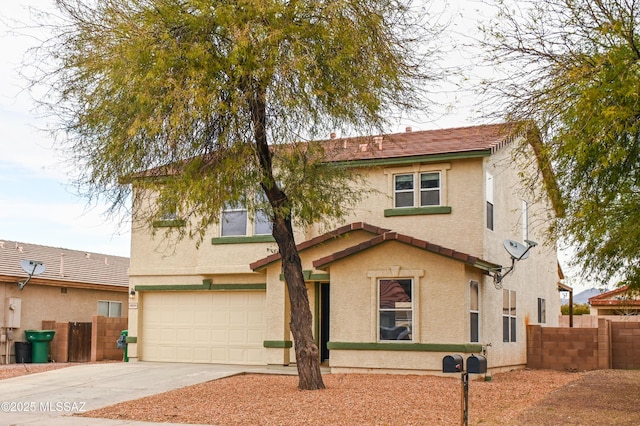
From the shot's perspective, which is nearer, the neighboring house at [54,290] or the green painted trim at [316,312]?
the green painted trim at [316,312]

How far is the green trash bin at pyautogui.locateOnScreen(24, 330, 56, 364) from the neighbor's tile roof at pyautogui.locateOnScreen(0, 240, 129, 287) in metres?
1.96

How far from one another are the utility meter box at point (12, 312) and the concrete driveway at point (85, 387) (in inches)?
248

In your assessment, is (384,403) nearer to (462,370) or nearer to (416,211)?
(462,370)

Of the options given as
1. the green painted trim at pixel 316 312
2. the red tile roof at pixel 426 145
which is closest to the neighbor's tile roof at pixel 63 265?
the green painted trim at pixel 316 312

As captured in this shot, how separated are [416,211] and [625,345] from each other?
780 centimetres

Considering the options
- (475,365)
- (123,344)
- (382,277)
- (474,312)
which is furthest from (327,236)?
(475,365)

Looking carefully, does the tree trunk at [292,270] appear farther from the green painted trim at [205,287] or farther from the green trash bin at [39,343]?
the green trash bin at [39,343]

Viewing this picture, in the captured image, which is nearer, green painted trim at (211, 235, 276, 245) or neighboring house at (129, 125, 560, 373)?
A: neighboring house at (129, 125, 560, 373)

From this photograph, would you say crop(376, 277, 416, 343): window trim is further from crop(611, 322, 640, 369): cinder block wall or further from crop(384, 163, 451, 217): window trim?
crop(611, 322, 640, 369): cinder block wall

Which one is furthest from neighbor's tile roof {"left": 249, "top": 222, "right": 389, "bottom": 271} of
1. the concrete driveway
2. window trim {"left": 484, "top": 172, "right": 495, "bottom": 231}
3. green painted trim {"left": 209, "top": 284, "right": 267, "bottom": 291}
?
the concrete driveway

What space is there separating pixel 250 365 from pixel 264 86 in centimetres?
1026

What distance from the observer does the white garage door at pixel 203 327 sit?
22.6 m

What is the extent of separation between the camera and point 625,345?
23234 millimetres

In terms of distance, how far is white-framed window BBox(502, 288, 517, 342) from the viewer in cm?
2173
